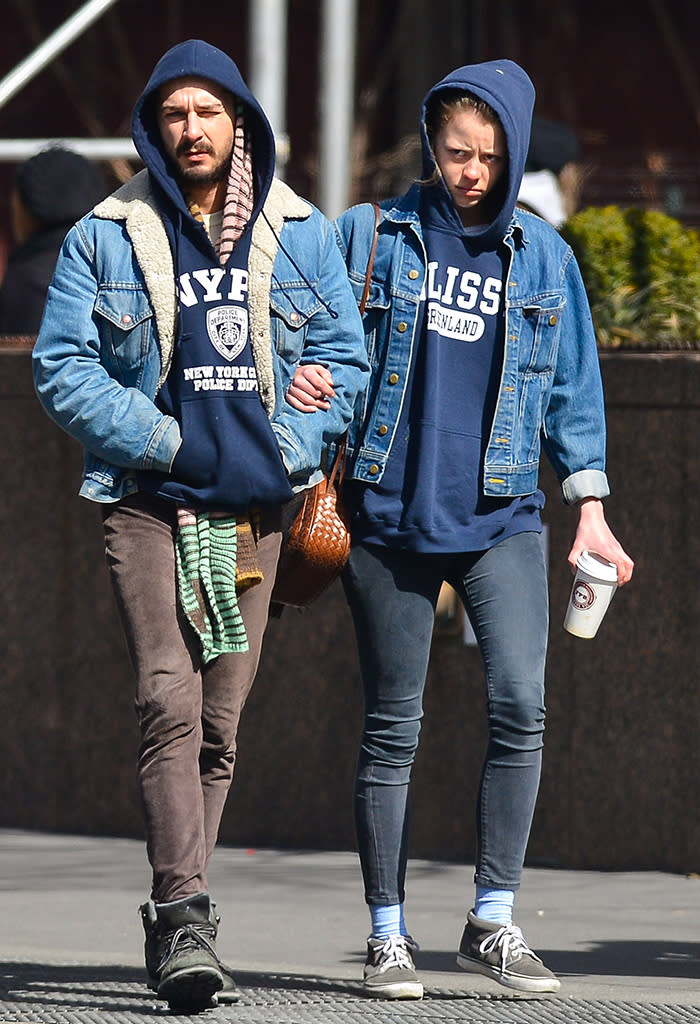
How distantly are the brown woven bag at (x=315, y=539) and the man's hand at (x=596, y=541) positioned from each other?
0.52 meters

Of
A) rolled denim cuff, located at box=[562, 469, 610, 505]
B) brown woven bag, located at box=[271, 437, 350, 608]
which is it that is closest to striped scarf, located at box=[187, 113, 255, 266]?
brown woven bag, located at box=[271, 437, 350, 608]

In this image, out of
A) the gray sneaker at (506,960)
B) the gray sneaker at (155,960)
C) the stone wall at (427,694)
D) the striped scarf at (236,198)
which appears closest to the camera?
the gray sneaker at (155,960)

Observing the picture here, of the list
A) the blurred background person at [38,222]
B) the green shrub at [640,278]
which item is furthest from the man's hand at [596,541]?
the blurred background person at [38,222]

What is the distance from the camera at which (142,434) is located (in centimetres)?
419

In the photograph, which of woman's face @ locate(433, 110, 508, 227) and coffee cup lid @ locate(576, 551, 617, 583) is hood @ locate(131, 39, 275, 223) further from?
coffee cup lid @ locate(576, 551, 617, 583)

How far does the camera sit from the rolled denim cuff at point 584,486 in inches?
180

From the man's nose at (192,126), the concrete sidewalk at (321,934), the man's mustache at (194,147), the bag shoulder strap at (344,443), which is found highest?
the man's nose at (192,126)

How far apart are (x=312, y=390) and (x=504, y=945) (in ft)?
4.21

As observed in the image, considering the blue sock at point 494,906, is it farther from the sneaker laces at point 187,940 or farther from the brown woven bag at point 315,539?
the brown woven bag at point 315,539

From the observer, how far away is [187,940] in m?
4.15

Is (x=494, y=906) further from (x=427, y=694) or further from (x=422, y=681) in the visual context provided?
(x=427, y=694)

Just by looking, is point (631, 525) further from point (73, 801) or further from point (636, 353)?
point (73, 801)

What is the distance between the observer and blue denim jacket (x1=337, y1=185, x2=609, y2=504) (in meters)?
4.50

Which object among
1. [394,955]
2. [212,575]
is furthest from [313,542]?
[394,955]
